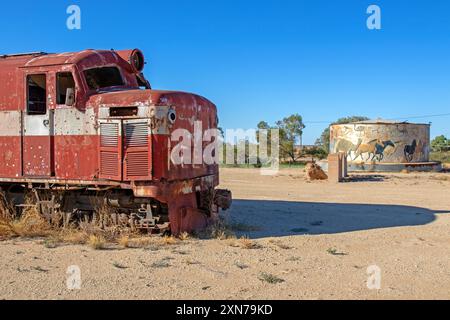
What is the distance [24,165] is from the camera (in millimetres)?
9047

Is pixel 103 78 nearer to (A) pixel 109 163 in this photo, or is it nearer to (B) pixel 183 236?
(A) pixel 109 163

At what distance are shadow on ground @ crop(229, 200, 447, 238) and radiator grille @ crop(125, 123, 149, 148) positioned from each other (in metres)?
2.85

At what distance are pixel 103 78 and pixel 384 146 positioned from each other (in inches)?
1108

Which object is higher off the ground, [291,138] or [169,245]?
[291,138]

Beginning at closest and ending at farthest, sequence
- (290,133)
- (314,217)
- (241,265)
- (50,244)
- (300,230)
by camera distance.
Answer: (241,265) → (50,244) → (300,230) → (314,217) → (290,133)

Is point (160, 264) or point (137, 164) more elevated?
point (137, 164)

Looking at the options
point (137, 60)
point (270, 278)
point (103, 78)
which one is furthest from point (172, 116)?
point (270, 278)

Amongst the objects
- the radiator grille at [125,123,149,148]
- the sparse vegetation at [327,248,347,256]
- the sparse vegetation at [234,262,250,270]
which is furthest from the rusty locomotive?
the sparse vegetation at [327,248,347,256]

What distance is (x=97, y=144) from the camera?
8391 mm

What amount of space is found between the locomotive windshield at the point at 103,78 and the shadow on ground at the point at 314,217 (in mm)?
3931
